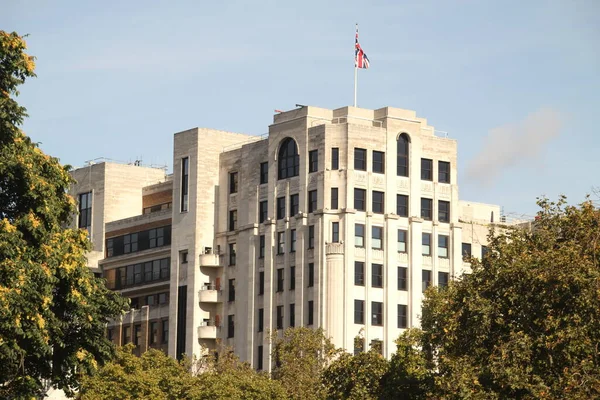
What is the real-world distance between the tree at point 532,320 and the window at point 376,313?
5598 cm

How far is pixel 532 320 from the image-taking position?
6575 centimetres

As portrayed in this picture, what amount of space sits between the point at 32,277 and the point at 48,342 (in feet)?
11.8

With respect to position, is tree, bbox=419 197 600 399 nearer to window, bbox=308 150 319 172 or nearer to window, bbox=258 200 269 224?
window, bbox=308 150 319 172

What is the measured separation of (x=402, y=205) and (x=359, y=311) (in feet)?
32.9

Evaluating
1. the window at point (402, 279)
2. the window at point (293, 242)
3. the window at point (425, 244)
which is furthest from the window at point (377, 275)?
the window at point (293, 242)

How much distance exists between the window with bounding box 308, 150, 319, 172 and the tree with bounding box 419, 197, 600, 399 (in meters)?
58.1

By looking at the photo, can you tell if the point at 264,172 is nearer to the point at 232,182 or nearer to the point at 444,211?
the point at 232,182

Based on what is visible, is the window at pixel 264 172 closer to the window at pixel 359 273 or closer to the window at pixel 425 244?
the window at pixel 359 273

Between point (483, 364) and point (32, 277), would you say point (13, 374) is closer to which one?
point (32, 277)

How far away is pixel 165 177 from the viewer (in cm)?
15162

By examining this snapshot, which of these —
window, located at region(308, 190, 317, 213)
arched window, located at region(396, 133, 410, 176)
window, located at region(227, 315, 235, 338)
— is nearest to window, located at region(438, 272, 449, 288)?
arched window, located at region(396, 133, 410, 176)

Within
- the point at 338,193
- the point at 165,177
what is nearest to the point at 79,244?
the point at 338,193

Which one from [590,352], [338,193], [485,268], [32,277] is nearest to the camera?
[32,277]

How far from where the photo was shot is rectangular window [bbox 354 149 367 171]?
128m
